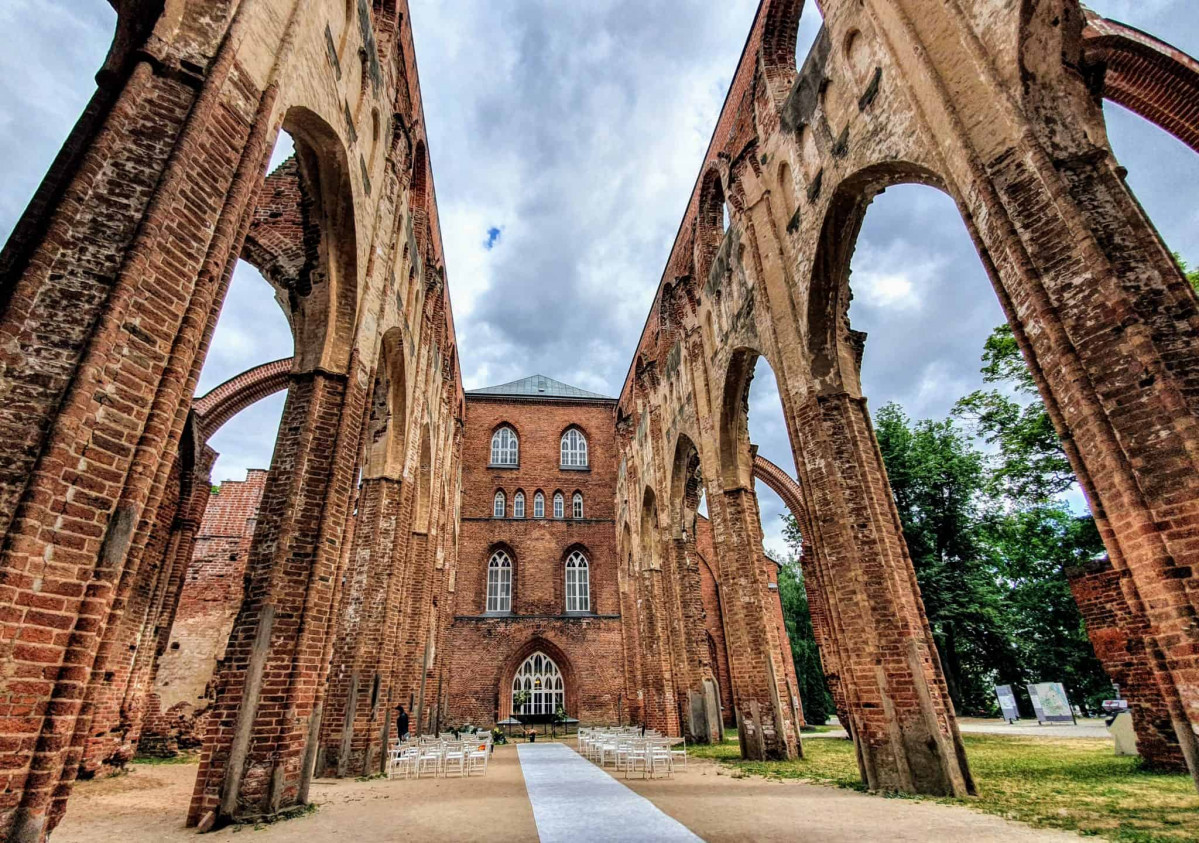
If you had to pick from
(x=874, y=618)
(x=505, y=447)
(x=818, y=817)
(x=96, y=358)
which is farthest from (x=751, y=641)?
(x=505, y=447)

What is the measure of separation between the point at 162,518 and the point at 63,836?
29.4 ft

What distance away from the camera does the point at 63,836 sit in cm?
494

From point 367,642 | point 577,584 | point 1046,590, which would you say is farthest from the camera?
point 577,584

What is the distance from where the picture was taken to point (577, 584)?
24859mm

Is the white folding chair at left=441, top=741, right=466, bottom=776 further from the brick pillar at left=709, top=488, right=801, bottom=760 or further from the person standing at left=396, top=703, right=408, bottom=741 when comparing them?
the brick pillar at left=709, top=488, right=801, bottom=760

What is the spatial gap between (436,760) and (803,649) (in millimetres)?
30441

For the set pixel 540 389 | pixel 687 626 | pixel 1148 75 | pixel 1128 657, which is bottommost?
pixel 1128 657

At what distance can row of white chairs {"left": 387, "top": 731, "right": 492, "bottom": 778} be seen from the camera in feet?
30.3

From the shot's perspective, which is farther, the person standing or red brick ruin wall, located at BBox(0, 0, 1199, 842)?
the person standing

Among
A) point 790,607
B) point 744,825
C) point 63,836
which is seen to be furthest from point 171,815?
point 790,607

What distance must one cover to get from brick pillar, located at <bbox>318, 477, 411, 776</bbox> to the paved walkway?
9.29 feet

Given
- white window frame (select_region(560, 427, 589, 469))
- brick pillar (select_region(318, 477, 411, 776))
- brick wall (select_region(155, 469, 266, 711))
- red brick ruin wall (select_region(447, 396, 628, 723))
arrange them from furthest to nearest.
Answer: white window frame (select_region(560, 427, 589, 469)) < red brick ruin wall (select_region(447, 396, 628, 723)) < brick wall (select_region(155, 469, 266, 711)) < brick pillar (select_region(318, 477, 411, 776))

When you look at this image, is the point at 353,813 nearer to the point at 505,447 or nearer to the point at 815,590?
the point at 815,590

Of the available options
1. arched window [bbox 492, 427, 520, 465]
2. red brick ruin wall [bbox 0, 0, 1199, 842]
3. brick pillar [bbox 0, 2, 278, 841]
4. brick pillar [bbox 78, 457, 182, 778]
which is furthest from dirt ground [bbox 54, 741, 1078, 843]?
arched window [bbox 492, 427, 520, 465]
